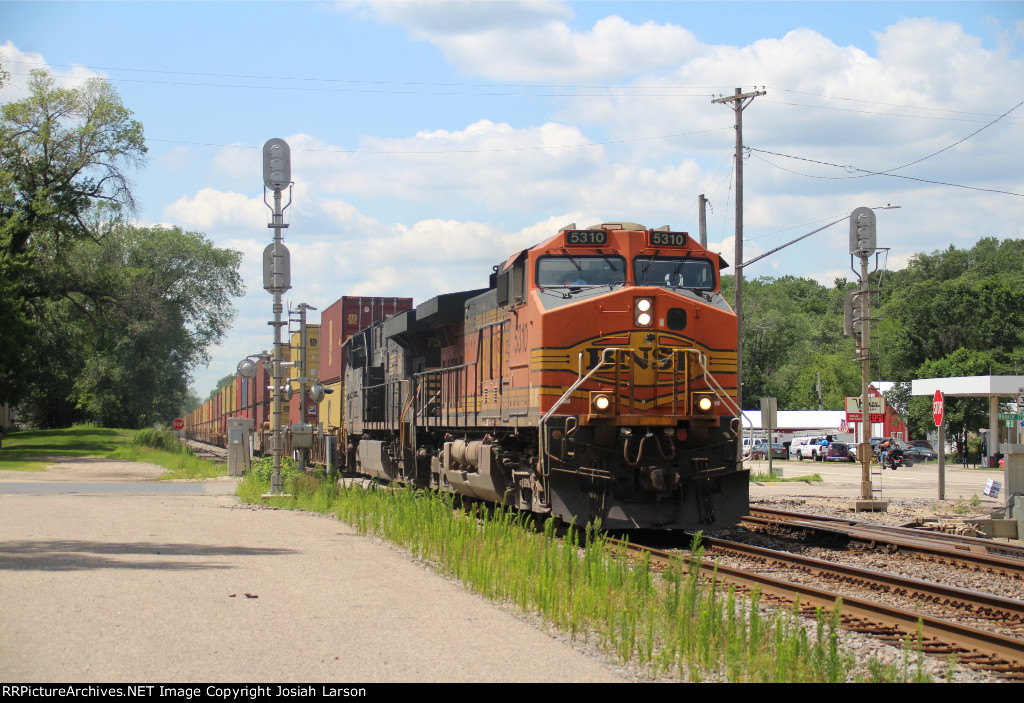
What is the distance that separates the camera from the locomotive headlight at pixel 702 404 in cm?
1361

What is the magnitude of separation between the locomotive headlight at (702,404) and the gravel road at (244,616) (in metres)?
4.56

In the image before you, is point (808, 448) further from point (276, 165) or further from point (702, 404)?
point (702, 404)

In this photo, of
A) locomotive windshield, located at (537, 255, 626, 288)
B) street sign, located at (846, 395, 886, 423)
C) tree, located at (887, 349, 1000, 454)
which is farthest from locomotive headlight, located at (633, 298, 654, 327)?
tree, located at (887, 349, 1000, 454)

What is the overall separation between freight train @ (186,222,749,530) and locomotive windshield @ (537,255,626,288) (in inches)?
0.6

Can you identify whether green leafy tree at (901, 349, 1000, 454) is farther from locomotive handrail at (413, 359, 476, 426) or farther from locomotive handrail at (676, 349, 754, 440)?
locomotive handrail at (676, 349, 754, 440)

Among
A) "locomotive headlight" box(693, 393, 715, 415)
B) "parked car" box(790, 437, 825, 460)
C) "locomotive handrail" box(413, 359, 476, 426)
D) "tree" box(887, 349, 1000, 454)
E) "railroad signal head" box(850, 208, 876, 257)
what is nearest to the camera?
"locomotive headlight" box(693, 393, 715, 415)

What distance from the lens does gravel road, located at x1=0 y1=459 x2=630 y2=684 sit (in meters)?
6.47

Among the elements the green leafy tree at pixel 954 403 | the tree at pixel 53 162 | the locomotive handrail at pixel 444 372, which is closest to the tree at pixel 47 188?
the tree at pixel 53 162

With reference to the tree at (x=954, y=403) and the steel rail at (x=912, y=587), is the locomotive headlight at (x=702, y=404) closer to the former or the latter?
the steel rail at (x=912, y=587)

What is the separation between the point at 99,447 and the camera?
53000 millimetres

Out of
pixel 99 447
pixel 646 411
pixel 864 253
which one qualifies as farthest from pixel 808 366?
pixel 646 411

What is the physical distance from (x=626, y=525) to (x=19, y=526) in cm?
924

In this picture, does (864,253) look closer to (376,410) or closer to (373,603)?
(376,410)

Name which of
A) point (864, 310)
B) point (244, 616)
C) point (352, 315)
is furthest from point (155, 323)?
point (244, 616)
